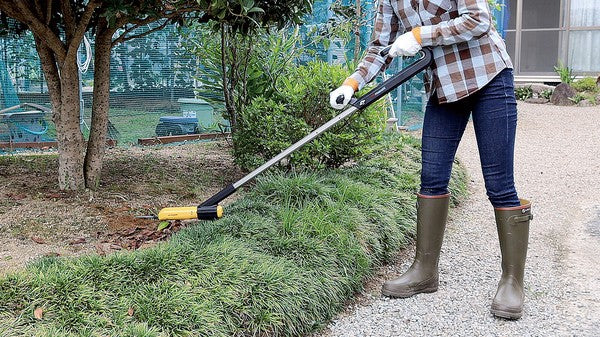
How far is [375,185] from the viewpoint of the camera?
4.99m

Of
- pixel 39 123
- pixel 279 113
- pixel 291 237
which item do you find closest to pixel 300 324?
pixel 291 237

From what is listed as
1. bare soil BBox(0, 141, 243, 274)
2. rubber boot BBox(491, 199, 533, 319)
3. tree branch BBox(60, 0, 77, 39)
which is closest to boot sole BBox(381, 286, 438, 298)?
rubber boot BBox(491, 199, 533, 319)

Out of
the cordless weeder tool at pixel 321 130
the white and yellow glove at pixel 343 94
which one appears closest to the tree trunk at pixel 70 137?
the cordless weeder tool at pixel 321 130

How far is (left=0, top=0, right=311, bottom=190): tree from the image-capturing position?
14.7 ft

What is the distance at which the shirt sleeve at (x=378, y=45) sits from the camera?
139 inches

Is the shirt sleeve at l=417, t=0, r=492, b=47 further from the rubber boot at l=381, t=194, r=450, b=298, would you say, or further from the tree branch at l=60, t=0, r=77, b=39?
the tree branch at l=60, t=0, r=77, b=39

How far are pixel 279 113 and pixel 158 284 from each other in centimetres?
251

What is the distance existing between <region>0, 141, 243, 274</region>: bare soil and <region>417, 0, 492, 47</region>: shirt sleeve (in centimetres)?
191

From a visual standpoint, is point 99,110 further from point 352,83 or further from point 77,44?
point 352,83

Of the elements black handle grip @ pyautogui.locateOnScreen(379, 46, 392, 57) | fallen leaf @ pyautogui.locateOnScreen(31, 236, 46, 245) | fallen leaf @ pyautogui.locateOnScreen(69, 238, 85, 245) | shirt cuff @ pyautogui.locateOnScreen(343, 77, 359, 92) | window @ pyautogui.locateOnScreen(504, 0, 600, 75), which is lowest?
fallen leaf @ pyautogui.locateOnScreen(69, 238, 85, 245)

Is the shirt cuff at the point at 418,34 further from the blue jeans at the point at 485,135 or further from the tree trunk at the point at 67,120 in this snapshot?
the tree trunk at the point at 67,120

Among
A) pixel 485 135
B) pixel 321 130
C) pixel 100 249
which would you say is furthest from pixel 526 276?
pixel 100 249

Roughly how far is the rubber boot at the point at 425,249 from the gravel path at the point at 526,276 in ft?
0.20

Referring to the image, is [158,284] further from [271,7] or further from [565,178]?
[565,178]
